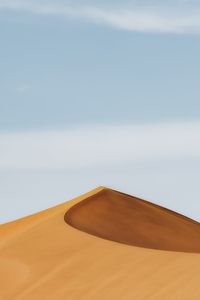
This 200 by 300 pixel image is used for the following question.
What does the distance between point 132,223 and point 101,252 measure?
469 cm

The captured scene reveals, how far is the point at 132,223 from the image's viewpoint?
23.5 meters

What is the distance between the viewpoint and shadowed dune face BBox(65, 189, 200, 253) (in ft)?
72.6

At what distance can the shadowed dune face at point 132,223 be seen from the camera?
2214 centimetres

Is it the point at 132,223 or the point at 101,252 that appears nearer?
the point at 101,252

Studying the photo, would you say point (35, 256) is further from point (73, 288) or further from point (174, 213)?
point (174, 213)

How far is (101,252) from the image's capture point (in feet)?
62.0

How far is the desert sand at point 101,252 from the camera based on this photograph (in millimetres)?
16172

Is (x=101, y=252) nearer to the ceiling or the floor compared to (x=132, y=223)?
nearer to the ceiling

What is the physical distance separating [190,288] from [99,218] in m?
8.41

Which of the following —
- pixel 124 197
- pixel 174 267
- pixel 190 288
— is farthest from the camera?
pixel 124 197

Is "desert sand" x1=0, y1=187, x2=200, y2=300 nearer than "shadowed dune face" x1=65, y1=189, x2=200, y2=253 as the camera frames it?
Yes

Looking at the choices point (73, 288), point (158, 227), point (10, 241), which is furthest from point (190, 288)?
point (158, 227)

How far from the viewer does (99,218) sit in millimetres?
23219

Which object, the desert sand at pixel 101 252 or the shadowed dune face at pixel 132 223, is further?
the shadowed dune face at pixel 132 223
